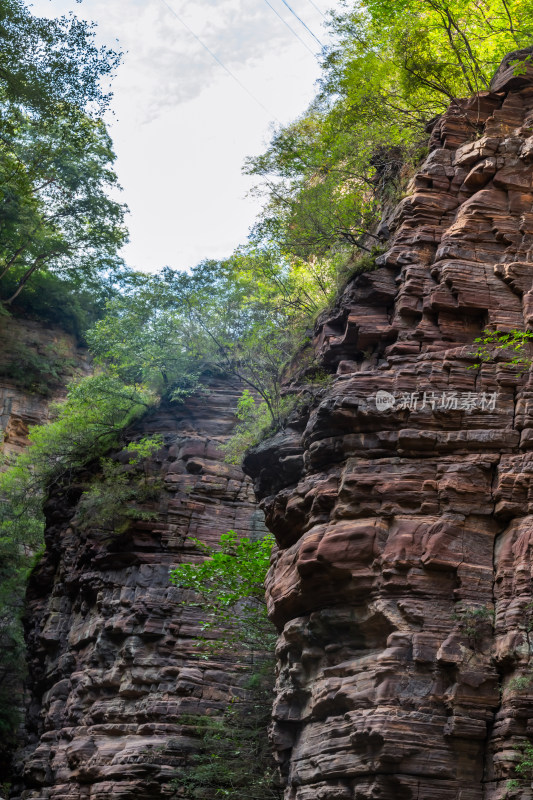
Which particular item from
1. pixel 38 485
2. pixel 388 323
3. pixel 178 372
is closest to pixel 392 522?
pixel 388 323

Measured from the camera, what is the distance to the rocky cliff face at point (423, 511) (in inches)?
410

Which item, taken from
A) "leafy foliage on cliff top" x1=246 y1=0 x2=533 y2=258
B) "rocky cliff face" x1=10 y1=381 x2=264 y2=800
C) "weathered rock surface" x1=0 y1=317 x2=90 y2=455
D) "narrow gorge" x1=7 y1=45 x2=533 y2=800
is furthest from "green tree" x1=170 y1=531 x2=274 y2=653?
"weathered rock surface" x1=0 y1=317 x2=90 y2=455

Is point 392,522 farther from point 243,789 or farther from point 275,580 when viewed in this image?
point 243,789

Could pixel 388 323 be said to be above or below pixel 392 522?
above

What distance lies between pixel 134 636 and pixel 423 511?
43.0 feet

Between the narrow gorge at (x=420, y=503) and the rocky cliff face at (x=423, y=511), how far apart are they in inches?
1.1

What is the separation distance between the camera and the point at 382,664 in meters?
10.9

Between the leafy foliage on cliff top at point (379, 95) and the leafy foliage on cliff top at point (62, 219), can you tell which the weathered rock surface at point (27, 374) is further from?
the leafy foliage on cliff top at point (379, 95)

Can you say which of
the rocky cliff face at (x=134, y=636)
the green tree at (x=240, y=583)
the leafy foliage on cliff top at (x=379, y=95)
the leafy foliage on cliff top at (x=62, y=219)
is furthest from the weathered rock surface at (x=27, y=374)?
the leafy foliage on cliff top at (x=379, y=95)

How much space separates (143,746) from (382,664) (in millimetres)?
11314

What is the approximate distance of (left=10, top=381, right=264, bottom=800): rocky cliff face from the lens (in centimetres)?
2052

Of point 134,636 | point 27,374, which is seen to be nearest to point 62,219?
point 27,374

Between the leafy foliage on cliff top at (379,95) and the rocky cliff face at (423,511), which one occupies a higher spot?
the leafy foliage on cliff top at (379,95)

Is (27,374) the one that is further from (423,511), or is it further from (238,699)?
(423,511)
